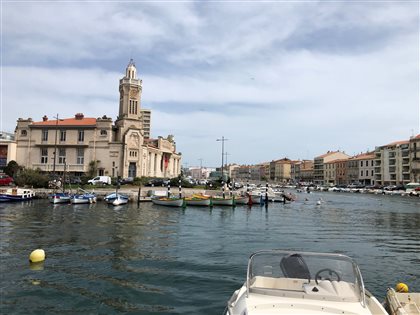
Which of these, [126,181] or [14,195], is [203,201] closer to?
[14,195]

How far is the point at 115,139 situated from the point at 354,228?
205 feet

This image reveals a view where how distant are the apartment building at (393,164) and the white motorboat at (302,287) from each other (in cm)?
12286

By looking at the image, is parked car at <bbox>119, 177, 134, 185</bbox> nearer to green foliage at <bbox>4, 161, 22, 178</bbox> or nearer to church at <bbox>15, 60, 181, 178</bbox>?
church at <bbox>15, 60, 181, 178</bbox>

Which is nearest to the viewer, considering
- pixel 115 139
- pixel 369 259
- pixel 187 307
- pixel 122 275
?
pixel 187 307

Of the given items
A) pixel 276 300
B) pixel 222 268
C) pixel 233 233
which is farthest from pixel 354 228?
pixel 276 300

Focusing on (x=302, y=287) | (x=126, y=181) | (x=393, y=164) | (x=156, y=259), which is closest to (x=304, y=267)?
(x=302, y=287)

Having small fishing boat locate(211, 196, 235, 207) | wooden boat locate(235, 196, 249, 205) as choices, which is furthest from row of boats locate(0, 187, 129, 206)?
wooden boat locate(235, 196, 249, 205)

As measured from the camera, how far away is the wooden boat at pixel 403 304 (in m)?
7.21

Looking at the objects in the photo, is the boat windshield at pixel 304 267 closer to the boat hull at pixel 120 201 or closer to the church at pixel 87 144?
the boat hull at pixel 120 201

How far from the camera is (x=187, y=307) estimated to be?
1064cm

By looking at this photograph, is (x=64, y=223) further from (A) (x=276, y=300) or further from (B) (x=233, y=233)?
(A) (x=276, y=300)

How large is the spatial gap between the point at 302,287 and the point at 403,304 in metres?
2.59

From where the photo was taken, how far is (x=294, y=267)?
24.2 feet

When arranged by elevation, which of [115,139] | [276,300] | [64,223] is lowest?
[64,223]
